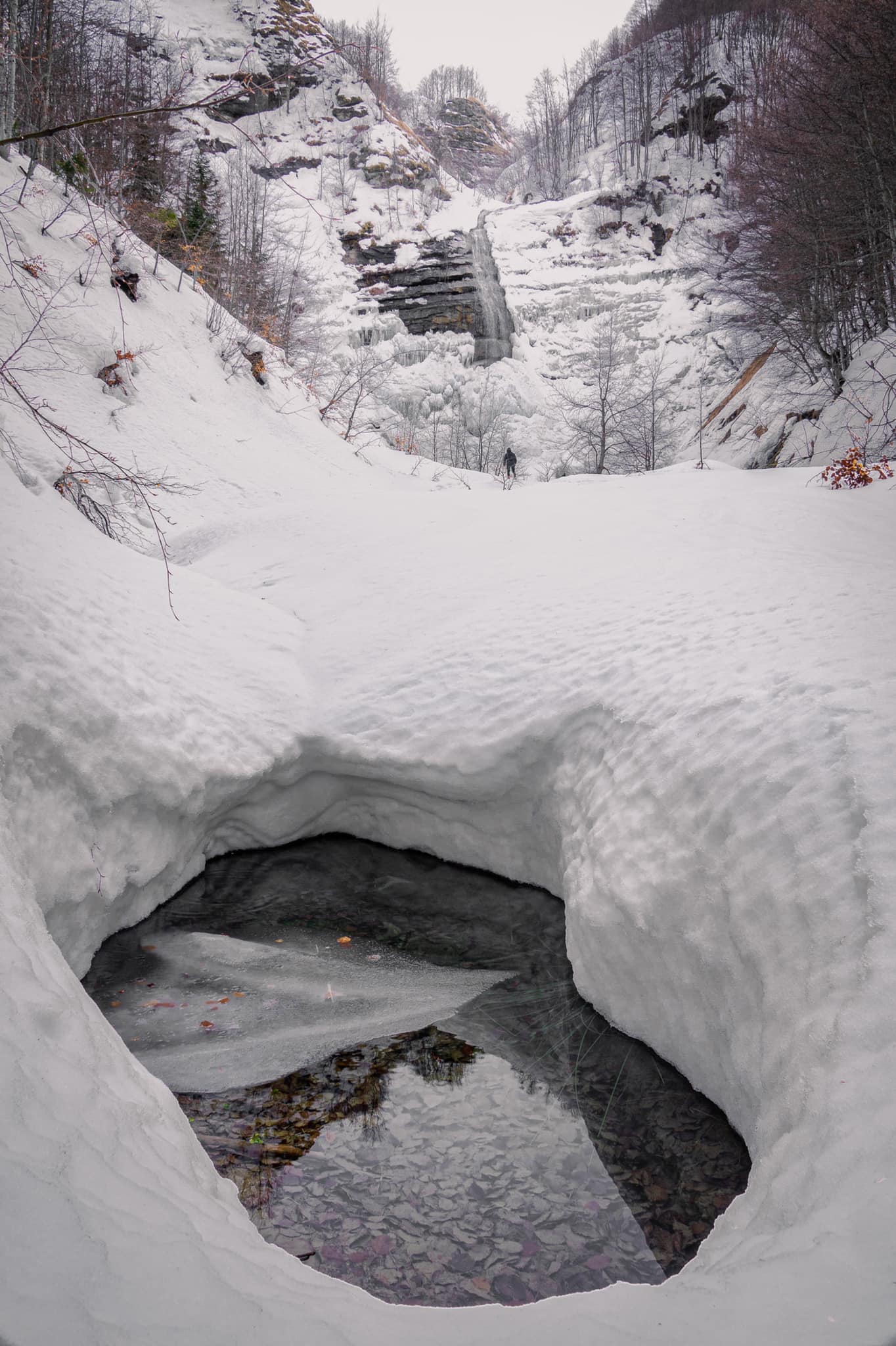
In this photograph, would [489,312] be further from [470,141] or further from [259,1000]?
[259,1000]

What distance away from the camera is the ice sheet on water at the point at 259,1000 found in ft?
8.52

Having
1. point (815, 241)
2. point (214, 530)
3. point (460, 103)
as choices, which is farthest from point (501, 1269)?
point (460, 103)

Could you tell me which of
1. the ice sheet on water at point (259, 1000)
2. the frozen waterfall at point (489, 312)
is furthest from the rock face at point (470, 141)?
the ice sheet on water at point (259, 1000)

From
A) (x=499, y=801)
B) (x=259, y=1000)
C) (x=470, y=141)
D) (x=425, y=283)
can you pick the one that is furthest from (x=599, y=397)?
(x=470, y=141)

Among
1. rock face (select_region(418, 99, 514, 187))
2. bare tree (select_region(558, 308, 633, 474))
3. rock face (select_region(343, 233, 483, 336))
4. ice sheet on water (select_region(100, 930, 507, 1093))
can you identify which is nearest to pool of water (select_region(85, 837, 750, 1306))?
ice sheet on water (select_region(100, 930, 507, 1093))

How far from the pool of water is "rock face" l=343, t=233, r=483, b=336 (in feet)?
67.9

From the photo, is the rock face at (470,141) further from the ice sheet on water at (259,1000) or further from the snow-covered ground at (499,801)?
the ice sheet on water at (259,1000)

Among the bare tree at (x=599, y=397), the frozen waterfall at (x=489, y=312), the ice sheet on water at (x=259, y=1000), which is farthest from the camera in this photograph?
the frozen waterfall at (x=489, y=312)

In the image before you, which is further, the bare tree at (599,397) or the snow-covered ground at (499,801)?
the bare tree at (599,397)

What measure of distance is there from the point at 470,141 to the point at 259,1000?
43.1 metres

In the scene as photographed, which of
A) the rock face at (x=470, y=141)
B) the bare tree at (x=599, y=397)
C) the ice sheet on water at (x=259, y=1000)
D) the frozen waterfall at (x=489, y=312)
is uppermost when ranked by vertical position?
the rock face at (x=470, y=141)

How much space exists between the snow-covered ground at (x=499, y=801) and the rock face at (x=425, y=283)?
17325 mm

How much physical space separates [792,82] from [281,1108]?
11.4 meters

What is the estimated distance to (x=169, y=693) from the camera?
3.65 meters
